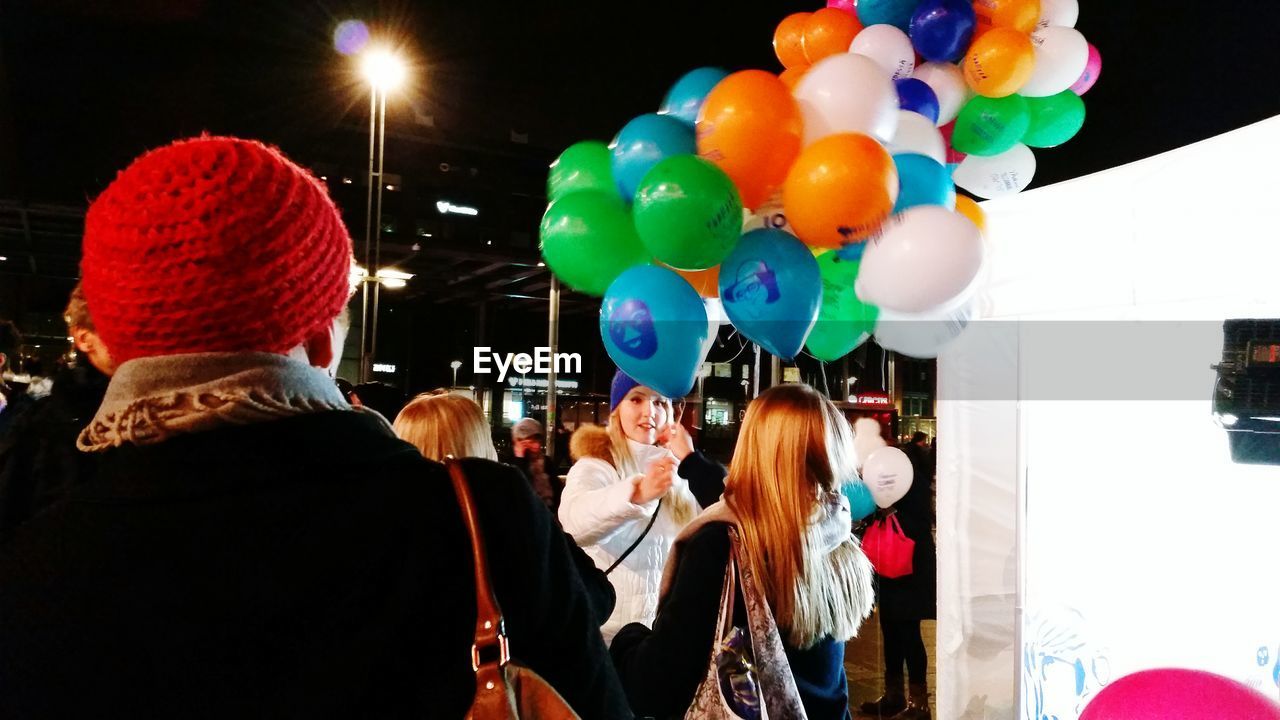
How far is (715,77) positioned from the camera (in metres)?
2.75

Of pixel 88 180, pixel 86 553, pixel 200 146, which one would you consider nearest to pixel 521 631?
pixel 86 553

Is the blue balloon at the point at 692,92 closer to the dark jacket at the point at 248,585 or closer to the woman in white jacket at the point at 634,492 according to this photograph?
the woman in white jacket at the point at 634,492

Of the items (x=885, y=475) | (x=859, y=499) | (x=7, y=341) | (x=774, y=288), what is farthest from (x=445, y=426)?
(x=7, y=341)

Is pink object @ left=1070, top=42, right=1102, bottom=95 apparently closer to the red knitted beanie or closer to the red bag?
the red bag

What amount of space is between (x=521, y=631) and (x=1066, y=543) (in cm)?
320

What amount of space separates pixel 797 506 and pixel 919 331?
3.66 ft

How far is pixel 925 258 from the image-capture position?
7.80ft

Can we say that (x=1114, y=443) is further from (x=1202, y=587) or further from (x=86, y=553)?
(x=86, y=553)

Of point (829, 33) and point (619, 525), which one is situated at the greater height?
point (829, 33)

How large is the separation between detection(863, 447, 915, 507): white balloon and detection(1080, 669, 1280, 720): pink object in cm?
240

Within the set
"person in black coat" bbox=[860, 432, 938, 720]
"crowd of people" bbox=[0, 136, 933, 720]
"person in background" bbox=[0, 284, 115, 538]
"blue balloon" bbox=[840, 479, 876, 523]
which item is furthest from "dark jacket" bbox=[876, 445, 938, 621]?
"crowd of people" bbox=[0, 136, 933, 720]

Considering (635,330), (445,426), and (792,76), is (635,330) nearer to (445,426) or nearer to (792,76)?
(445,426)

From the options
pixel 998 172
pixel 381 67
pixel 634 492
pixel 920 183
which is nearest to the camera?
pixel 920 183

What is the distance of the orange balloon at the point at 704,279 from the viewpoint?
290cm
